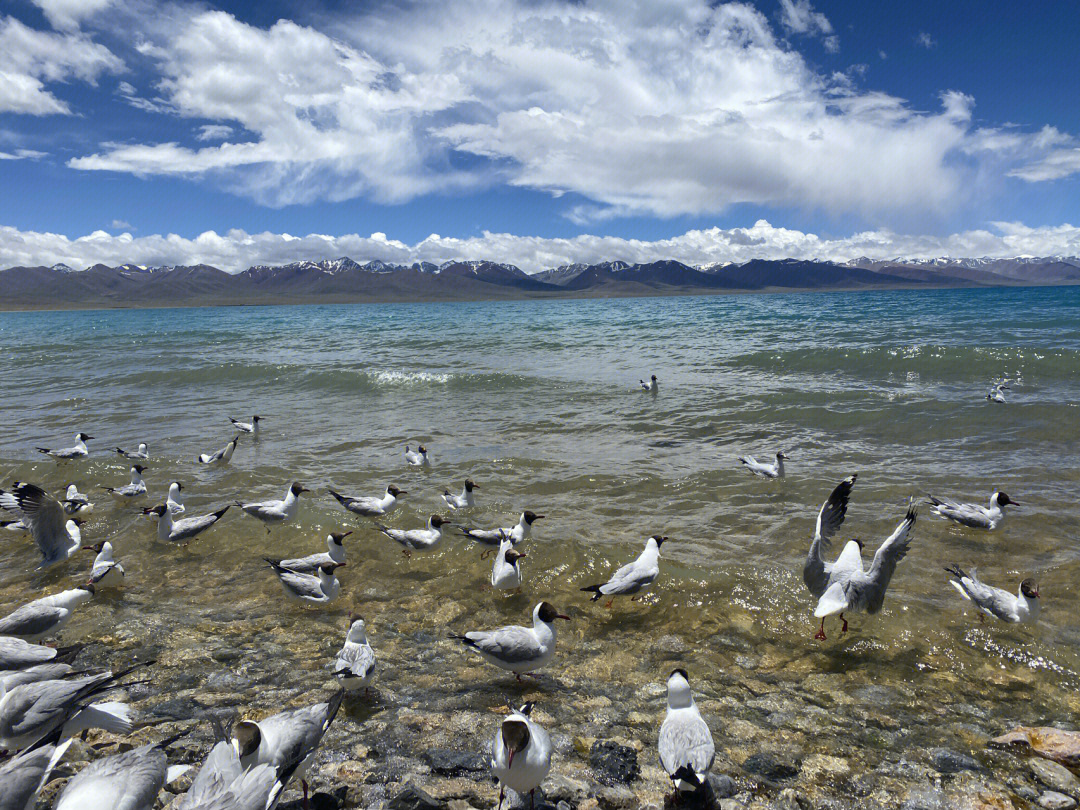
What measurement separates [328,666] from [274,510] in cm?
476

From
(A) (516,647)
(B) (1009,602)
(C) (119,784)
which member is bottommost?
(B) (1009,602)

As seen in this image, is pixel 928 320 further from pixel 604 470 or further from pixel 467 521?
pixel 467 521

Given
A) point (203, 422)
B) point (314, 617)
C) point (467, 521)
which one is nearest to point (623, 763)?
point (314, 617)

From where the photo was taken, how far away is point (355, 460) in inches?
528

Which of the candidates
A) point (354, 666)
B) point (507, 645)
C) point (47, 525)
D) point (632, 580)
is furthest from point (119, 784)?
point (47, 525)

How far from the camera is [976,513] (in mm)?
8469

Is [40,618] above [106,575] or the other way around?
above

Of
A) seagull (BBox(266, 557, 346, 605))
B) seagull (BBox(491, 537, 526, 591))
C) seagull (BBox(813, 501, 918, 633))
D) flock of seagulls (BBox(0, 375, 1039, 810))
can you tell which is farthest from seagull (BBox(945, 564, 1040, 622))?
seagull (BBox(266, 557, 346, 605))

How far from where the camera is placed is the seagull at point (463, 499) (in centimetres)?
1027

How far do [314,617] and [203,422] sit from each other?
1424 centimetres

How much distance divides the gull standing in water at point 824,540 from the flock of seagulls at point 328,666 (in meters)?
0.02

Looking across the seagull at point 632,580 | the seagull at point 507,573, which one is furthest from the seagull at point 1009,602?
the seagull at point 507,573

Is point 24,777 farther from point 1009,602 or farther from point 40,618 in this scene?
point 1009,602

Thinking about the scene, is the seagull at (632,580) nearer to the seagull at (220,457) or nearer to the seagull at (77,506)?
the seagull at (77,506)
